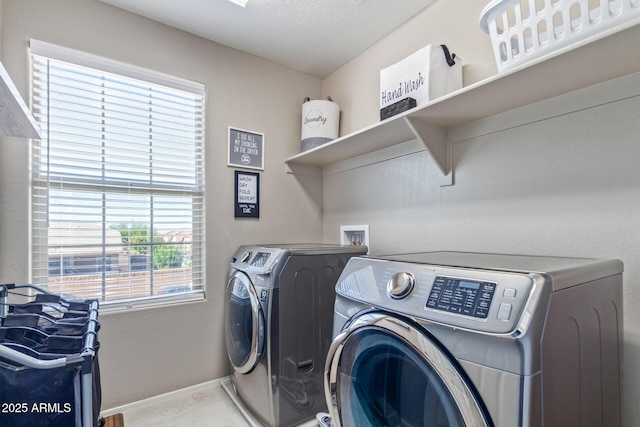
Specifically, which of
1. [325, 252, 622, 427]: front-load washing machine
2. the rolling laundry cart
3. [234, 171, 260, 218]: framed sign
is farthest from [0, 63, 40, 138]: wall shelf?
[325, 252, 622, 427]: front-load washing machine

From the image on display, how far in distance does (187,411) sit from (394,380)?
1.41 meters

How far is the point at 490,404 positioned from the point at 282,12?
2.04 meters

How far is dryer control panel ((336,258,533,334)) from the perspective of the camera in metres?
0.72

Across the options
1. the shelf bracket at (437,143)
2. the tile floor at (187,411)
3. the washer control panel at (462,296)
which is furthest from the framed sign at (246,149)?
the washer control panel at (462,296)

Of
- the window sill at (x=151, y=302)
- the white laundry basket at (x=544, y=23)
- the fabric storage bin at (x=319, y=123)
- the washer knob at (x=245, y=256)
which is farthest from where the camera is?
the fabric storage bin at (x=319, y=123)

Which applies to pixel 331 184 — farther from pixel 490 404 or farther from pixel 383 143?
pixel 490 404

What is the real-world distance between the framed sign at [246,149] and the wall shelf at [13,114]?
3.46ft

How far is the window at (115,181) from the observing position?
→ 1672 millimetres

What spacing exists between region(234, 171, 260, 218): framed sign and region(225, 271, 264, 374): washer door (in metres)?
0.46

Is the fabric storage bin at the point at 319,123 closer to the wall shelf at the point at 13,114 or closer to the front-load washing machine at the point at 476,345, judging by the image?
the front-load washing machine at the point at 476,345

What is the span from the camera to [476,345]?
744mm

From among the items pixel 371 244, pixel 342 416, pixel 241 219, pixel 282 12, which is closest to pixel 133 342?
pixel 241 219

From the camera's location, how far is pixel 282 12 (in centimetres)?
185

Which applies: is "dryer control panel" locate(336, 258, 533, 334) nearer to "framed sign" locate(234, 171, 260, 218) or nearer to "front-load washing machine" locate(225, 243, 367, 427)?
"front-load washing machine" locate(225, 243, 367, 427)
